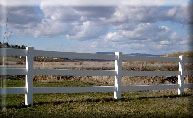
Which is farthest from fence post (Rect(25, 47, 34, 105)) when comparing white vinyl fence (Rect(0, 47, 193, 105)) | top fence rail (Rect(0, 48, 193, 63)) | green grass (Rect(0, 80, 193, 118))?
green grass (Rect(0, 80, 193, 118))

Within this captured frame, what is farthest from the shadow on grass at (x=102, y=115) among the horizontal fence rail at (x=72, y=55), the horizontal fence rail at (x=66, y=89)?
the horizontal fence rail at (x=72, y=55)

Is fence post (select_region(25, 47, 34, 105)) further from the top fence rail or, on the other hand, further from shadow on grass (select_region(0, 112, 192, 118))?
shadow on grass (select_region(0, 112, 192, 118))

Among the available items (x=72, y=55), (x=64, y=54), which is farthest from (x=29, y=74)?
(x=72, y=55)

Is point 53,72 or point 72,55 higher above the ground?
point 72,55

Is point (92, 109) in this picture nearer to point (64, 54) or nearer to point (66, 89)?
point (66, 89)

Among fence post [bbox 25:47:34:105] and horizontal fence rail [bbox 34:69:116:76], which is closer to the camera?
fence post [bbox 25:47:34:105]

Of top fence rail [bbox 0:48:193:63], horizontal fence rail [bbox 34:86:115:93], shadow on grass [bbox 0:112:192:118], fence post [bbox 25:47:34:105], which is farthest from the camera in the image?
horizontal fence rail [bbox 34:86:115:93]

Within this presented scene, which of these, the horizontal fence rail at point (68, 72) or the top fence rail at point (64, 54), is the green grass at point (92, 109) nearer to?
the horizontal fence rail at point (68, 72)

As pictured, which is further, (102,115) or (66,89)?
(66,89)

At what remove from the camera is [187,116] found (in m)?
6.93

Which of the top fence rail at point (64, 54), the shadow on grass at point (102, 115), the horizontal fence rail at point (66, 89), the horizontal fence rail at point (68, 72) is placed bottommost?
the shadow on grass at point (102, 115)

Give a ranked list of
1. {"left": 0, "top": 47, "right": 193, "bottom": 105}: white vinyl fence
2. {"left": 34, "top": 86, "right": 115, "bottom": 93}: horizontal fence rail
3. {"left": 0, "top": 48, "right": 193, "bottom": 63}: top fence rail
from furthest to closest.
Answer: {"left": 34, "top": 86, "right": 115, "bottom": 93}: horizontal fence rail < {"left": 0, "top": 47, "right": 193, "bottom": 105}: white vinyl fence < {"left": 0, "top": 48, "right": 193, "bottom": 63}: top fence rail

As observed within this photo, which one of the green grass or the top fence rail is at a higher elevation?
the top fence rail

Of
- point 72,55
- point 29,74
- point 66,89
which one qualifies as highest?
point 72,55
